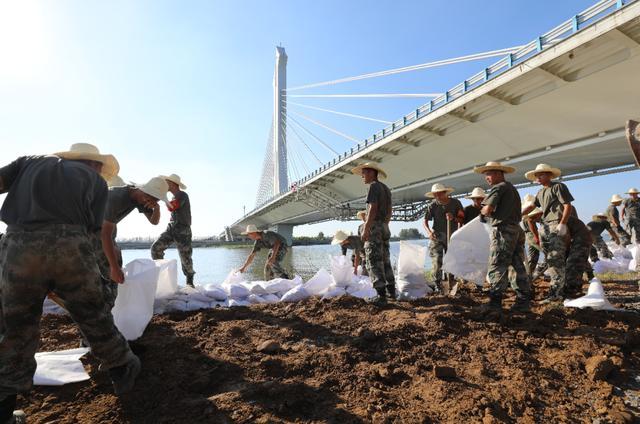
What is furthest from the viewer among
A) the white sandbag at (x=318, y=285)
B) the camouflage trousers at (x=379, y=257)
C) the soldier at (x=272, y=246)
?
the soldier at (x=272, y=246)

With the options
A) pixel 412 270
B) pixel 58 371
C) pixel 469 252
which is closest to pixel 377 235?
pixel 412 270

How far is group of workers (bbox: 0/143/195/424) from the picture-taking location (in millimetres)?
1566

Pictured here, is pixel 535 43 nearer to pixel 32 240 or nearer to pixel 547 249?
pixel 547 249

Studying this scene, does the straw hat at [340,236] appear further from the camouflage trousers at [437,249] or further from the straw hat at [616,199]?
the straw hat at [616,199]

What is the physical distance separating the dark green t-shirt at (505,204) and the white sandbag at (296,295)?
92.0 inches

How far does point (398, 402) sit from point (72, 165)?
2.14 m

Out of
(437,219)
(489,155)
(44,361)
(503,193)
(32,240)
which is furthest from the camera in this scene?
(489,155)

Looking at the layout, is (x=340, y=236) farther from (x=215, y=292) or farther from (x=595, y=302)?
(x=595, y=302)

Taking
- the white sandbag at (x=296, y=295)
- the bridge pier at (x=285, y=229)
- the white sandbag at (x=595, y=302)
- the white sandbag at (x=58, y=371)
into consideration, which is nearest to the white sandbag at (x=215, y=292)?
the white sandbag at (x=296, y=295)

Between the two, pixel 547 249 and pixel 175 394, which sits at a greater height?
pixel 547 249

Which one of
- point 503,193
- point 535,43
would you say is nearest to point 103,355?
point 503,193

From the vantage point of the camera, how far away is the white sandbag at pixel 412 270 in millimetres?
4398

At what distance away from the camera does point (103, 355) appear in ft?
5.76

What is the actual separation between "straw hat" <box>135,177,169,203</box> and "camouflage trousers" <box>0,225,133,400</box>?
1.01 metres
